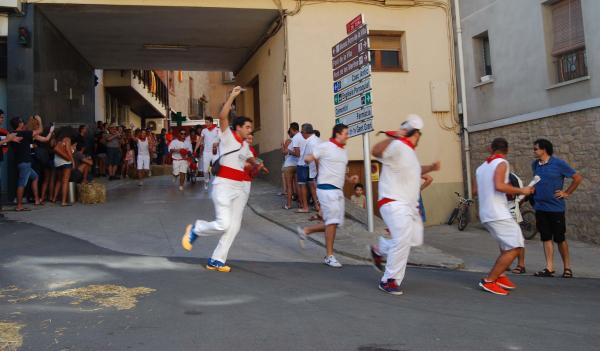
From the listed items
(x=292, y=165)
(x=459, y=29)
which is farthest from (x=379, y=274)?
(x=459, y=29)

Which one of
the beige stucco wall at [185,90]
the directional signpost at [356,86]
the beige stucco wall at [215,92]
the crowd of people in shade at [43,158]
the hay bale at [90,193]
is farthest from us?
the beige stucco wall at [215,92]

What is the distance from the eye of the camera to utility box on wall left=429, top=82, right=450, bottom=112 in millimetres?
15117

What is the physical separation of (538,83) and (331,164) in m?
7.25

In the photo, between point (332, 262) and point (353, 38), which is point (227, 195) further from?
point (353, 38)

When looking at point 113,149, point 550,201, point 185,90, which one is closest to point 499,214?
point 550,201

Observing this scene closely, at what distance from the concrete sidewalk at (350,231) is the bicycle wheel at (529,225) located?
10.8 feet

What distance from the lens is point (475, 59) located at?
14.6m

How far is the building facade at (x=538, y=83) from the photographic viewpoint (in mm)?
11141

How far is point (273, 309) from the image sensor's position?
4969mm

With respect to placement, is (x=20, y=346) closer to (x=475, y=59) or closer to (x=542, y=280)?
(x=542, y=280)

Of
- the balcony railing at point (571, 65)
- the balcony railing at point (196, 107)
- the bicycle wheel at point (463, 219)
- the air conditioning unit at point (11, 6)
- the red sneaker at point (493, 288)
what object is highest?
the balcony railing at point (196, 107)

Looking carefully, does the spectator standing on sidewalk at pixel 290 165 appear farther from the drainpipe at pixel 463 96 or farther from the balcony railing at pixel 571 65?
the balcony railing at pixel 571 65

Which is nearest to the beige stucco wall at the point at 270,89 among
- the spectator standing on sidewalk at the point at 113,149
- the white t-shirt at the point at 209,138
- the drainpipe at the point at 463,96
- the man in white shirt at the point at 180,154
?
the white t-shirt at the point at 209,138

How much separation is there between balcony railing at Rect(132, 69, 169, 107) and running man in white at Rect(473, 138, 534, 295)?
67.4 feet
